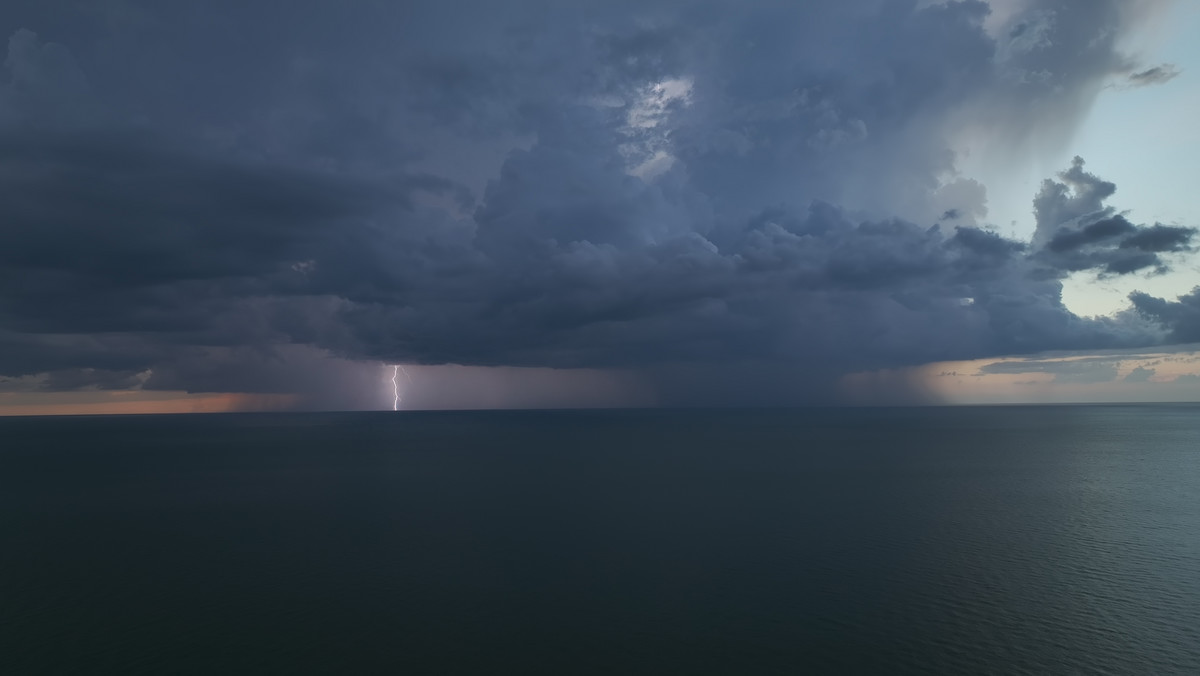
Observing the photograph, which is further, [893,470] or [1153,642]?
[893,470]

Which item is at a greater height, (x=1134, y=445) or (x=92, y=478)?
(x=92, y=478)

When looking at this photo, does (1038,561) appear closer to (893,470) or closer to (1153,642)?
(1153,642)

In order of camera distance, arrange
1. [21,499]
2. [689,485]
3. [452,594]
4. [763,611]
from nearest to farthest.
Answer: [763,611]
[452,594]
[21,499]
[689,485]

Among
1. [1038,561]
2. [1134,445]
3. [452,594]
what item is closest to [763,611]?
[452,594]

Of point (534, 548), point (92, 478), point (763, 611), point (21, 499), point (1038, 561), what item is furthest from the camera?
point (92, 478)

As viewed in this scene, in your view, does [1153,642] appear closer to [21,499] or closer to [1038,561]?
[1038,561]

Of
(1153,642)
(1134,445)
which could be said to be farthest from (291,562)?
(1134,445)
